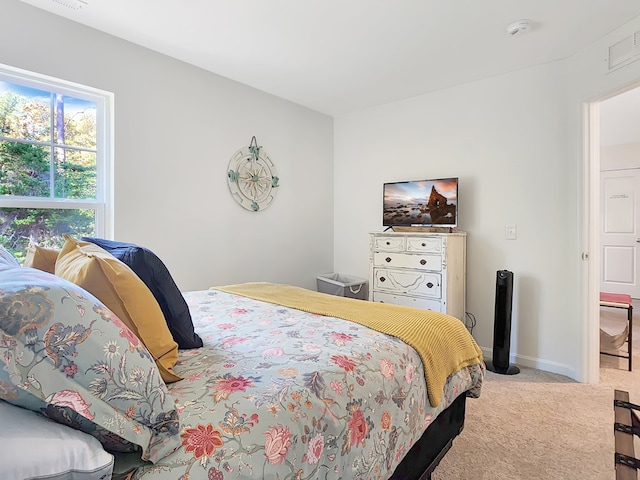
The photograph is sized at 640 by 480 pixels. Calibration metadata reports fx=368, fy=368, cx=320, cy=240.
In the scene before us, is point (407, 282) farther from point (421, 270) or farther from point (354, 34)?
point (354, 34)

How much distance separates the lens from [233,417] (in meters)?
0.83

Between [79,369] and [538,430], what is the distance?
2.34 meters

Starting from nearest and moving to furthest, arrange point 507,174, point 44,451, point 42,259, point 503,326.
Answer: point 44,451 → point 42,259 → point 503,326 → point 507,174

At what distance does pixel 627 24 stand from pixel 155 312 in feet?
10.3

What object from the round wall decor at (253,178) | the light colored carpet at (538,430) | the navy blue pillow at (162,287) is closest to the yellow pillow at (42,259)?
the navy blue pillow at (162,287)

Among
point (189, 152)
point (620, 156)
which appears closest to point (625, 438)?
point (189, 152)

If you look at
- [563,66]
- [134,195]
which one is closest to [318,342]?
[134,195]

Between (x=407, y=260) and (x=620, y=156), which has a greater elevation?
(x=620, y=156)

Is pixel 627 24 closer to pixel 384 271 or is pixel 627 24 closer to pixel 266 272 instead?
pixel 384 271

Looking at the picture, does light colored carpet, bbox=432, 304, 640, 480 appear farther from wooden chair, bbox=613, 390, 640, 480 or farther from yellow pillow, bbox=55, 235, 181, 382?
yellow pillow, bbox=55, 235, 181, 382

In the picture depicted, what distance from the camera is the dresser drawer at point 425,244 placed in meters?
3.05

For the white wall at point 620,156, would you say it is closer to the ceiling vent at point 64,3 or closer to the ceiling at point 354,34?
the ceiling at point 354,34

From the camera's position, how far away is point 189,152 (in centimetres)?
300

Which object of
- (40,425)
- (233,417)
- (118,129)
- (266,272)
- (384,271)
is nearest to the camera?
(40,425)
